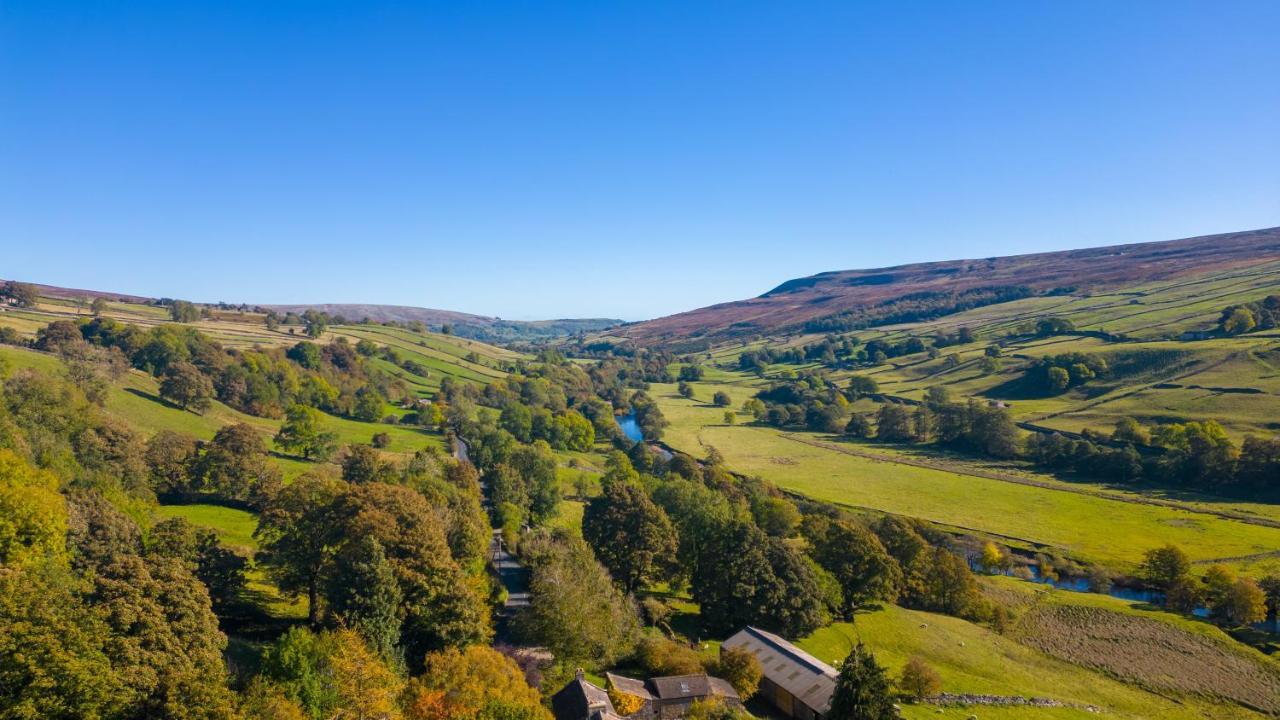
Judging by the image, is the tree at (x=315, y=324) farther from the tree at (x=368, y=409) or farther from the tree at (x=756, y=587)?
the tree at (x=756, y=587)

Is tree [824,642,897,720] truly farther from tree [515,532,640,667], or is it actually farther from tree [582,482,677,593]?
tree [582,482,677,593]

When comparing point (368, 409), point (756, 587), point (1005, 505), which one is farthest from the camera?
point (368, 409)

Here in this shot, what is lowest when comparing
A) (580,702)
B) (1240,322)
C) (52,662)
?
(580,702)

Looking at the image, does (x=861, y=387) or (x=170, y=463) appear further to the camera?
(x=861, y=387)

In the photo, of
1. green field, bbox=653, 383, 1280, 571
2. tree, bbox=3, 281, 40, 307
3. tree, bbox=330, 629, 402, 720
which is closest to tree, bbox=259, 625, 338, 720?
tree, bbox=330, 629, 402, 720

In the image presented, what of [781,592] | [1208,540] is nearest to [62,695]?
[781,592]

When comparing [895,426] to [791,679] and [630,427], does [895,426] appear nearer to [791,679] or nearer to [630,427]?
[630,427]

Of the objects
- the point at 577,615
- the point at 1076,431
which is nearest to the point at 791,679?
the point at 577,615

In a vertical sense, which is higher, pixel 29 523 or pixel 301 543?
pixel 29 523
